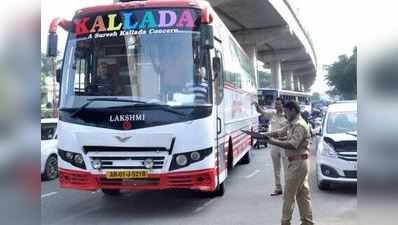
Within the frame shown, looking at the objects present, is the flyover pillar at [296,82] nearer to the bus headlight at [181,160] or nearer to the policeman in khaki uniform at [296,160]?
the bus headlight at [181,160]

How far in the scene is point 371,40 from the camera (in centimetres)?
257

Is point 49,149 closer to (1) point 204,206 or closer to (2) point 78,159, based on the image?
(2) point 78,159

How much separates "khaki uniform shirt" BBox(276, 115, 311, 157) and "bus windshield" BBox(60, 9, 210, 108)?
1783 mm

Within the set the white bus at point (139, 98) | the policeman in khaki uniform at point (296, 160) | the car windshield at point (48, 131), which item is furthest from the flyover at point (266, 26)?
the policeman in khaki uniform at point (296, 160)

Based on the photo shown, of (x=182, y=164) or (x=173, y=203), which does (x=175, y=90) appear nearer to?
(x=182, y=164)

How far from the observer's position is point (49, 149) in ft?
38.6

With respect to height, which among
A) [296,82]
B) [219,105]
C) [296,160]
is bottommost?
[296,160]

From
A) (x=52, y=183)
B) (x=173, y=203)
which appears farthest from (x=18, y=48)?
(x=52, y=183)

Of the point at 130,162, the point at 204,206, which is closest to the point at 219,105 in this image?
the point at 204,206

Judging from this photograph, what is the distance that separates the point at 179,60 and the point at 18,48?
5.02 meters

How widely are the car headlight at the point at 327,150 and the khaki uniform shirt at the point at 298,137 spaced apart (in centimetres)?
316

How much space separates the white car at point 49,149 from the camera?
11.7 m

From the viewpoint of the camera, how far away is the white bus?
7.04m

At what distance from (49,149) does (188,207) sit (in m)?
4.93
